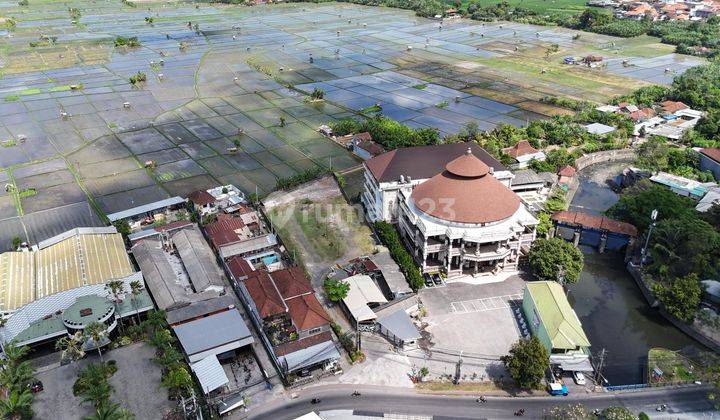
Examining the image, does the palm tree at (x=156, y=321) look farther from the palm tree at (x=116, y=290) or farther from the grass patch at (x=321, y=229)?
the grass patch at (x=321, y=229)

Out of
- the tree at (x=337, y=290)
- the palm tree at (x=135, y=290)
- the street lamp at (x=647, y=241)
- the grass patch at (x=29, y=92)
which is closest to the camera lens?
the palm tree at (x=135, y=290)

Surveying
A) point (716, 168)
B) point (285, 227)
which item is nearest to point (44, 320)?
point (285, 227)

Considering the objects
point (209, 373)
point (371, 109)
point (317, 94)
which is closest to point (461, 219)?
point (209, 373)

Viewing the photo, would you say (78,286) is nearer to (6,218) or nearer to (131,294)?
(131,294)

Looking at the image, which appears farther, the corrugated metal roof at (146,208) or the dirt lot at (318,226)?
the corrugated metal roof at (146,208)

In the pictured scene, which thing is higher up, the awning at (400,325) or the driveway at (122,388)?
the driveway at (122,388)

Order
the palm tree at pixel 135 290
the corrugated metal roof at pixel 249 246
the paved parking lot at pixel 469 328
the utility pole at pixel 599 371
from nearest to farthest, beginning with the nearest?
the utility pole at pixel 599 371
the paved parking lot at pixel 469 328
the palm tree at pixel 135 290
the corrugated metal roof at pixel 249 246

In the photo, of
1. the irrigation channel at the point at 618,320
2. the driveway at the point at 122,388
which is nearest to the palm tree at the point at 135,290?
the driveway at the point at 122,388

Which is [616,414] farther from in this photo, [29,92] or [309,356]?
[29,92]
